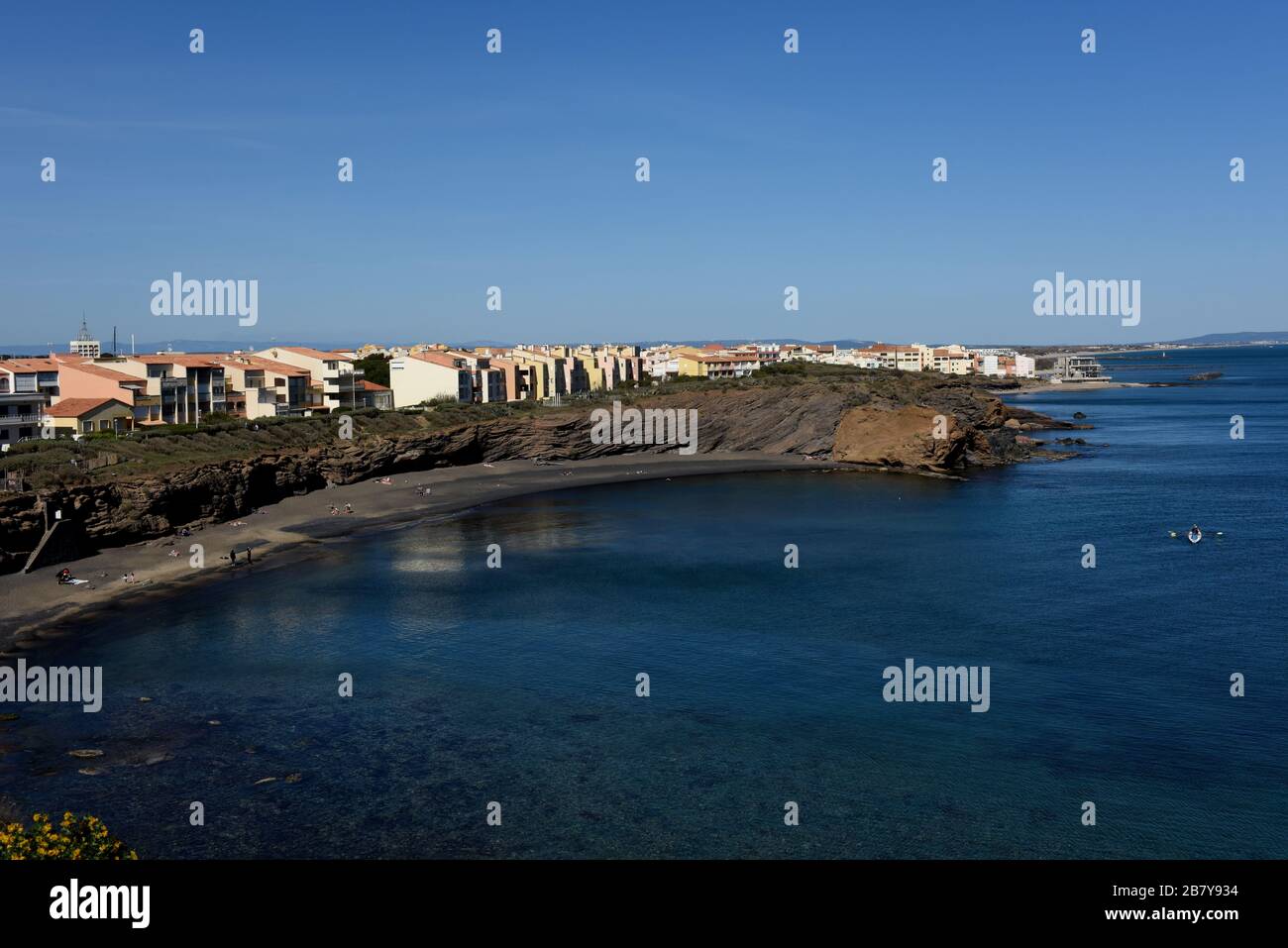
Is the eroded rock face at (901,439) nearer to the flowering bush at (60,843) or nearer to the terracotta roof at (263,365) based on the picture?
the terracotta roof at (263,365)

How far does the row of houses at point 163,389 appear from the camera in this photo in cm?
6911

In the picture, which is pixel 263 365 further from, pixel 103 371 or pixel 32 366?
pixel 32 366

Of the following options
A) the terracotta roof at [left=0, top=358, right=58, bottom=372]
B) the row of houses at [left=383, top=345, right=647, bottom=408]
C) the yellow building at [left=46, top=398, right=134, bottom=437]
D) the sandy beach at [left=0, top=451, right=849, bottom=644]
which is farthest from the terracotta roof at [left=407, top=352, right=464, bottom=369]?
the terracotta roof at [left=0, top=358, right=58, bottom=372]

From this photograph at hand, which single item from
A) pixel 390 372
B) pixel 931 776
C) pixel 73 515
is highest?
pixel 390 372

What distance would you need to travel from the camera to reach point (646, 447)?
334ft

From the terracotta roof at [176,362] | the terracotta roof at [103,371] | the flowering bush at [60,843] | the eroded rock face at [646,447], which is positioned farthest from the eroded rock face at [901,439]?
the flowering bush at [60,843]

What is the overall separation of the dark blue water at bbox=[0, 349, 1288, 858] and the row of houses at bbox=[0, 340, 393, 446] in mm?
29768

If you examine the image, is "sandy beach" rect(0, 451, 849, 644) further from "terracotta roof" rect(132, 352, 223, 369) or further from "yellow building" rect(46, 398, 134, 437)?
"terracotta roof" rect(132, 352, 223, 369)

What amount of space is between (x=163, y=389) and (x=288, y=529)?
27.2 metres

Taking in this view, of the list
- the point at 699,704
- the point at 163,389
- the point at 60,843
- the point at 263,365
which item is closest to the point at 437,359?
the point at 263,365
